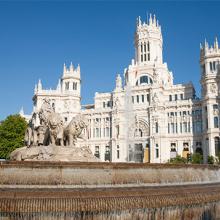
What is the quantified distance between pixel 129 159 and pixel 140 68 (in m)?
26.8

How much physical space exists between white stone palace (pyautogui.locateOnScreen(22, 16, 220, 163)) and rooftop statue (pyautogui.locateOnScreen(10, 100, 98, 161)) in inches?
2047

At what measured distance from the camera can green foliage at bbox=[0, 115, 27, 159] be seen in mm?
54438

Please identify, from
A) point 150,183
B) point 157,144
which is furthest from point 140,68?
point 150,183

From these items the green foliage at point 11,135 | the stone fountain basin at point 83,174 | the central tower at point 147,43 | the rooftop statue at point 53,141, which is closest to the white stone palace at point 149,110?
the central tower at point 147,43

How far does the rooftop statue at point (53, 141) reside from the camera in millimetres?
19969

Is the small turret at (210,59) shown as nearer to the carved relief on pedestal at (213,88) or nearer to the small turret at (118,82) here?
the carved relief on pedestal at (213,88)

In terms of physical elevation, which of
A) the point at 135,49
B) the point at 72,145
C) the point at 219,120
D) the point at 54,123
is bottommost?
the point at 72,145

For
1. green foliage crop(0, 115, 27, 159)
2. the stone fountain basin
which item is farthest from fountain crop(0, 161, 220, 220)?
green foliage crop(0, 115, 27, 159)

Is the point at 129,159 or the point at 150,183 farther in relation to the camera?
the point at 129,159

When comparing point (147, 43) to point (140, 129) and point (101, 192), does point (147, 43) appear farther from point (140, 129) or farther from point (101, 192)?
point (101, 192)

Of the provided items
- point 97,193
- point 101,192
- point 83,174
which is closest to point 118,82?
point 83,174

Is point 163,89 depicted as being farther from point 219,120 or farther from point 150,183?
point 150,183

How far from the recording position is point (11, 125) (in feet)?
189

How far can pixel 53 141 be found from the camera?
21.5m
